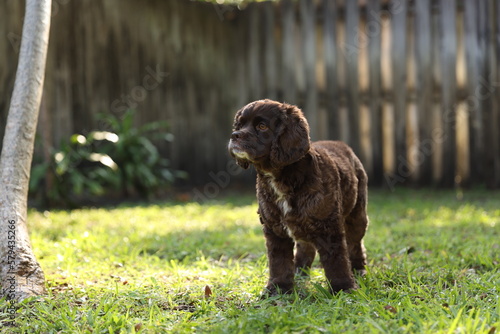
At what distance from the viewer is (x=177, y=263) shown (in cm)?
442

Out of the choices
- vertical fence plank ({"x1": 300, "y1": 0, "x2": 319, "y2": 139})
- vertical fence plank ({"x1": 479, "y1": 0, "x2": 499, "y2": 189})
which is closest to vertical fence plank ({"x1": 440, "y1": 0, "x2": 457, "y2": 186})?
vertical fence plank ({"x1": 479, "y1": 0, "x2": 499, "y2": 189})

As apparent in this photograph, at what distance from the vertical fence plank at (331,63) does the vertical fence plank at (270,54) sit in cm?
94

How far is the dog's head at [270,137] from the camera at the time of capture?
3.16m

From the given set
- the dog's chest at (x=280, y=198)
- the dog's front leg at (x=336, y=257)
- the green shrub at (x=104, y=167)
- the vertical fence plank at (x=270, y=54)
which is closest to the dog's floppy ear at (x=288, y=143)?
the dog's chest at (x=280, y=198)

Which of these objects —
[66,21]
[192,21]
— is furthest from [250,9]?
[66,21]

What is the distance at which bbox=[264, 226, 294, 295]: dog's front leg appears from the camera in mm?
3416

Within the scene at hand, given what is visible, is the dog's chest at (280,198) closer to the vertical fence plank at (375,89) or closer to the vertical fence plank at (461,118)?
the vertical fence plank at (375,89)

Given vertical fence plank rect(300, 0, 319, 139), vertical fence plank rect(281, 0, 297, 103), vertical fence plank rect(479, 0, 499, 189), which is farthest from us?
vertical fence plank rect(281, 0, 297, 103)

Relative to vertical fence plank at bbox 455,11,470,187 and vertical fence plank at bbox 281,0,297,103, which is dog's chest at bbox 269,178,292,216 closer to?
vertical fence plank at bbox 455,11,470,187

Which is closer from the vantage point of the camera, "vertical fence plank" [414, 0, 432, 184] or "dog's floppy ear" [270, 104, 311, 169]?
"dog's floppy ear" [270, 104, 311, 169]

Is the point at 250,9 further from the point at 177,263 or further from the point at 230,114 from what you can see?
the point at 177,263

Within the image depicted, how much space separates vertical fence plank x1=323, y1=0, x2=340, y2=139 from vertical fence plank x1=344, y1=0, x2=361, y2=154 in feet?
0.66

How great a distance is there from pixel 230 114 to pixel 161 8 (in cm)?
218

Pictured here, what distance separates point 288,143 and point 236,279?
120cm
